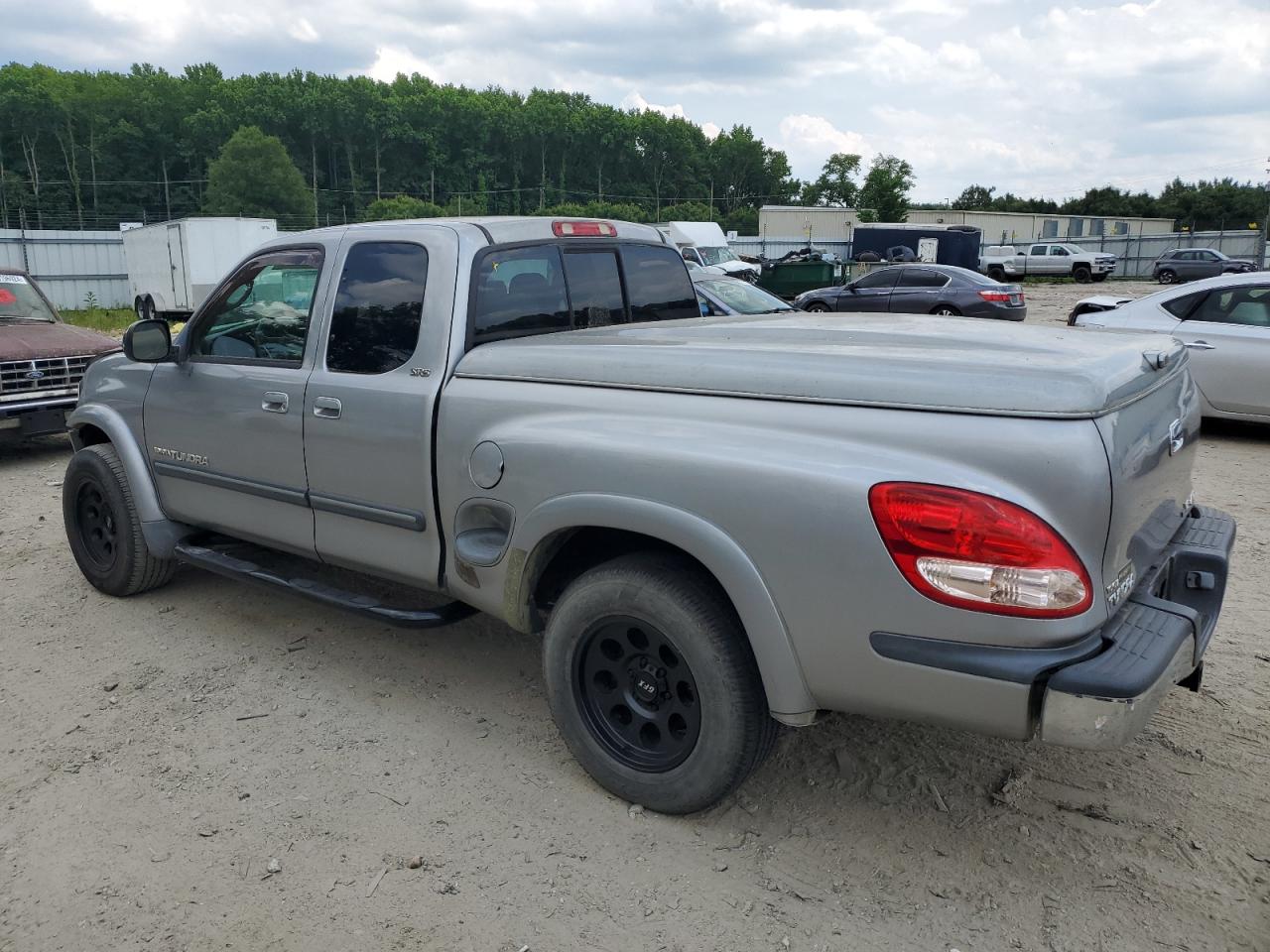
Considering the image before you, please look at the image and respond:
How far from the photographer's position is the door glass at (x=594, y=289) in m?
3.95

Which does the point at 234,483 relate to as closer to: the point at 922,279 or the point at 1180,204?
the point at 922,279

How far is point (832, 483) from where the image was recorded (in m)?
2.39

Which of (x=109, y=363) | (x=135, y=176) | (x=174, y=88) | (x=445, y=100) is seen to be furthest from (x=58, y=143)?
(x=109, y=363)

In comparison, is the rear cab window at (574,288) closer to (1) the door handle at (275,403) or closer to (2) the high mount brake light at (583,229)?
(2) the high mount brake light at (583,229)

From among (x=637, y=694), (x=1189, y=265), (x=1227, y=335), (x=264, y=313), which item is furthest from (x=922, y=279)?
(x=1189, y=265)

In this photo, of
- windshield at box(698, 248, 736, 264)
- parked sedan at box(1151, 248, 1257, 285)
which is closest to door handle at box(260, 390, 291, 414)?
windshield at box(698, 248, 736, 264)

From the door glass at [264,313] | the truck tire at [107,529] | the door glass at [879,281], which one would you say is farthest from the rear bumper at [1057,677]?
the door glass at [879,281]

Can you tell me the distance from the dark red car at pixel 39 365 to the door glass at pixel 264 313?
206 inches

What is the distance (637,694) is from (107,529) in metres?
3.49

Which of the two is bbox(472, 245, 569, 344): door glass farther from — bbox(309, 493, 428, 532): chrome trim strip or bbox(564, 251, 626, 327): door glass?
bbox(309, 493, 428, 532): chrome trim strip

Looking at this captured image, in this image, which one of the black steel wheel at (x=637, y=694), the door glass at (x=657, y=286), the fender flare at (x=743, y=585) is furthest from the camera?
the door glass at (x=657, y=286)

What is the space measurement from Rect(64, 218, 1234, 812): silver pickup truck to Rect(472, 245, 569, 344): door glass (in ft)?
0.04

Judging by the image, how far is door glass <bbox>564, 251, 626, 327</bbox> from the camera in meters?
3.95

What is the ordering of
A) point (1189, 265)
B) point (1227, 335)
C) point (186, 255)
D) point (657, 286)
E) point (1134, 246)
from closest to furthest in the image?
point (657, 286) → point (1227, 335) → point (186, 255) → point (1189, 265) → point (1134, 246)
